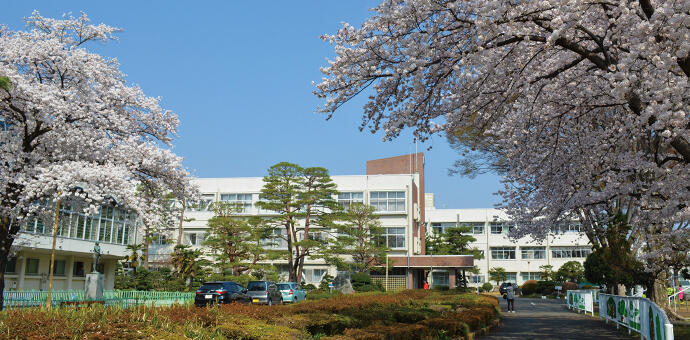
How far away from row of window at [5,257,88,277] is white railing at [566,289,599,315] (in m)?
30.1

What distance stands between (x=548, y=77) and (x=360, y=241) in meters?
40.8

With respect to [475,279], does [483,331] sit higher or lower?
higher

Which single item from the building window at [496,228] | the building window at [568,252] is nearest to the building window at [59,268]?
the building window at [496,228]

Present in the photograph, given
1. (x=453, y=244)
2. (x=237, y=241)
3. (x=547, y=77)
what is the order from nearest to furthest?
1. (x=547, y=77)
2. (x=237, y=241)
3. (x=453, y=244)

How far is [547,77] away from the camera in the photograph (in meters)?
9.78

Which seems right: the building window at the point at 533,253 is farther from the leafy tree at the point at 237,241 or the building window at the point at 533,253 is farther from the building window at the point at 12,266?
the building window at the point at 12,266

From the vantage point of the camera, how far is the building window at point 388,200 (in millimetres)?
59156

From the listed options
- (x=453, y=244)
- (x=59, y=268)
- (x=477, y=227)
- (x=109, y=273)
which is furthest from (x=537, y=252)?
(x=59, y=268)

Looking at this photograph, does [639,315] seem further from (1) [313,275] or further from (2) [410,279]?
(1) [313,275]

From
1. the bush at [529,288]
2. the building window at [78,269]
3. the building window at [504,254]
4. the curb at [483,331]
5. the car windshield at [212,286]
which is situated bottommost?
the bush at [529,288]

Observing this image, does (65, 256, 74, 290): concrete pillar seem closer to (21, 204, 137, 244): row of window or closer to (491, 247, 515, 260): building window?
(21, 204, 137, 244): row of window

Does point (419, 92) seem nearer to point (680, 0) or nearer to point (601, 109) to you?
point (680, 0)

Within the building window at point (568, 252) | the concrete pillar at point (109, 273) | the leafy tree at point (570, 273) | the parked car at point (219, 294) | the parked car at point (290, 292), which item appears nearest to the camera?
the parked car at point (219, 294)

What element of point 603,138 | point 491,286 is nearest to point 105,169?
point 603,138
